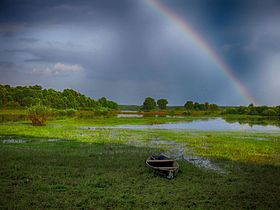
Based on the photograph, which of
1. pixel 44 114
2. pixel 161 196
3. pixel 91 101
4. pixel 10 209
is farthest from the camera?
pixel 91 101

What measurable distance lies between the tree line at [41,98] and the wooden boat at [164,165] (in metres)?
83.7

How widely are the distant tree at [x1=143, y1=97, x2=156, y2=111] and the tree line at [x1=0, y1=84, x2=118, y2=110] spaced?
2402 centimetres

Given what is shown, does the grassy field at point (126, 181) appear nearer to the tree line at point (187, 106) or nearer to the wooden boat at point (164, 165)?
the wooden boat at point (164, 165)

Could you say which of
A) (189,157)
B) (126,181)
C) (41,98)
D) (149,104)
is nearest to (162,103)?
(149,104)

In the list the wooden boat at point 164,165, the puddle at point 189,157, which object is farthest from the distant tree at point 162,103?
the wooden boat at point 164,165

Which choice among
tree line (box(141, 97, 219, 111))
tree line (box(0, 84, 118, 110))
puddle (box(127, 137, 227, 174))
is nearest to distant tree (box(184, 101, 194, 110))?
tree line (box(141, 97, 219, 111))

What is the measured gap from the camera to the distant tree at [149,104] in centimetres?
15280

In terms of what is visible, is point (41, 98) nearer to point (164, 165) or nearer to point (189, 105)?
point (189, 105)

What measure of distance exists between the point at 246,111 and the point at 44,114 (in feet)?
301

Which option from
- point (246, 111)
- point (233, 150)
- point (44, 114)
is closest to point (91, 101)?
point (246, 111)

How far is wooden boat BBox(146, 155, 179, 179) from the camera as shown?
16.7 metres

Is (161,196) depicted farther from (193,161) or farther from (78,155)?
(78,155)

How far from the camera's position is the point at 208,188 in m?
14.9

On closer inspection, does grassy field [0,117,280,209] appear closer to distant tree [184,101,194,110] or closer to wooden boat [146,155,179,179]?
wooden boat [146,155,179,179]
